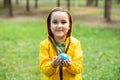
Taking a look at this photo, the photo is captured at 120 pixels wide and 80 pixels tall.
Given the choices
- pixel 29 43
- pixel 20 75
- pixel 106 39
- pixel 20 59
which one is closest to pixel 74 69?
pixel 20 75

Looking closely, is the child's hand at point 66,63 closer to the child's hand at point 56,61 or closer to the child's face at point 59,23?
the child's hand at point 56,61

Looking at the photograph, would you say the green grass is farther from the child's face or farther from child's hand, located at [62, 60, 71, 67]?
child's hand, located at [62, 60, 71, 67]

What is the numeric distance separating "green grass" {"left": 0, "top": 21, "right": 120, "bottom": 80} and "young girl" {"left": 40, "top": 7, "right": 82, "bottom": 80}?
3498mm

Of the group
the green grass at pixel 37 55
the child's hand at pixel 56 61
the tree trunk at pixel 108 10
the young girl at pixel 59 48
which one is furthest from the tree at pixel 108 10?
the child's hand at pixel 56 61

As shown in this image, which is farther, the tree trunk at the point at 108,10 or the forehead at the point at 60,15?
the tree trunk at the point at 108,10

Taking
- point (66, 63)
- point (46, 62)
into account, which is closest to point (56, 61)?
point (66, 63)

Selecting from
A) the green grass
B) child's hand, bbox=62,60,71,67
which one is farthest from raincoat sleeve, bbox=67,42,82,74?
the green grass

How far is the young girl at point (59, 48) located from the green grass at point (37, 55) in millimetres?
3498

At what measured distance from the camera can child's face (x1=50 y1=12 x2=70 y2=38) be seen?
347cm

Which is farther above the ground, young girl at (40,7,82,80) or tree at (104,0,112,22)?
young girl at (40,7,82,80)

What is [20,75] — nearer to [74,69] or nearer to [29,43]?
[74,69]

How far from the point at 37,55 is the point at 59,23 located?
6459 mm

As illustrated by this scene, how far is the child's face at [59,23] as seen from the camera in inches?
137

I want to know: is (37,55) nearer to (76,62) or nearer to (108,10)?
(76,62)
